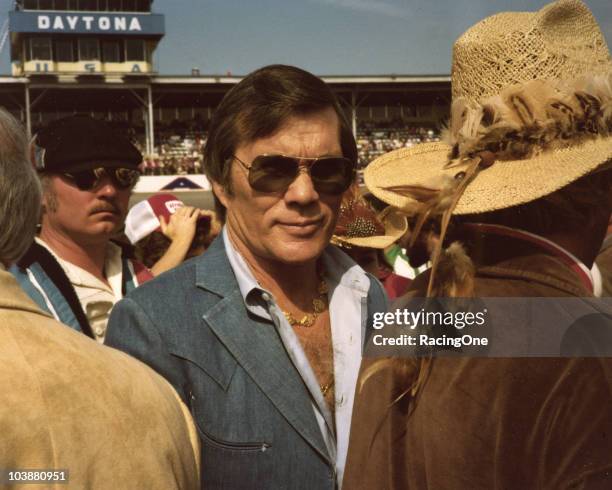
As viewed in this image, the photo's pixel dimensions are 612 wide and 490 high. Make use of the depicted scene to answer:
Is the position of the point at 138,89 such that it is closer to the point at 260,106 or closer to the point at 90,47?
the point at 90,47

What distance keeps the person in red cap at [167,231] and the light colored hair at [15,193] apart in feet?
4.94

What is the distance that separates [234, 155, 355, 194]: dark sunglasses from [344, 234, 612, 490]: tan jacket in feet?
1.44

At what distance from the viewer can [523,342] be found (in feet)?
4.01

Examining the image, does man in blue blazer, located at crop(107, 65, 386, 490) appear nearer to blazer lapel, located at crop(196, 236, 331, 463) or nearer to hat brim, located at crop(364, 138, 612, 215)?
blazer lapel, located at crop(196, 236, 331, 463)

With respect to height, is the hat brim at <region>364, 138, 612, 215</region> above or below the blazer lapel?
above

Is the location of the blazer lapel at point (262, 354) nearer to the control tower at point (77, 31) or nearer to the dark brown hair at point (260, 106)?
the dark brown hair at point (260, 106)

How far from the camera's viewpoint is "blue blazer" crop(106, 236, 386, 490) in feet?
4.66

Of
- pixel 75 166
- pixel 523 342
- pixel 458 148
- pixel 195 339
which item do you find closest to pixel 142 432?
pixel 195 339

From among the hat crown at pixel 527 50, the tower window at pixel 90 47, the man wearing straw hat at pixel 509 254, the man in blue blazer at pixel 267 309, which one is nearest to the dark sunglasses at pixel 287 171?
the man in blue blazer at pixel 267 309

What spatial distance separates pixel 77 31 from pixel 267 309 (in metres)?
6.30

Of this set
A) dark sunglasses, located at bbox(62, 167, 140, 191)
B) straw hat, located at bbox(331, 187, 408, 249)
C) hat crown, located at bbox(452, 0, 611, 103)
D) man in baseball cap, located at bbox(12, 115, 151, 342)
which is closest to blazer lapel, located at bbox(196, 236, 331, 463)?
hat crown, located at bbox(452, 0, 611, 103)

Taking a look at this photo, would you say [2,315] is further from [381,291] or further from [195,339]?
[381,291]

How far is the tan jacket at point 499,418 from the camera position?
111 cm

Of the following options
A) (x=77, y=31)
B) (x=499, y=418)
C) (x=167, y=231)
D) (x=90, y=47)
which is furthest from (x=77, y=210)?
(x=90, y=47)
